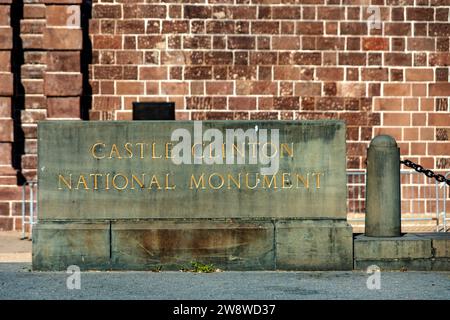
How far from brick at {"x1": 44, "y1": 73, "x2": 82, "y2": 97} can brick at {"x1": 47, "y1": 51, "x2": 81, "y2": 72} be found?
0.34 feet

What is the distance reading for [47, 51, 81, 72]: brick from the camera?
44.9 ft

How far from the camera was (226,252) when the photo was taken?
8.83m

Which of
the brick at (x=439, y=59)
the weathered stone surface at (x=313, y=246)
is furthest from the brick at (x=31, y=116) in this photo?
the brick at (x=439, y=59)

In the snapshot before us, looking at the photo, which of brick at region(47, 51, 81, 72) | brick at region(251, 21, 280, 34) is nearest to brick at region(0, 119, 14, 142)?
brick at region(47, 51, 81, 72)

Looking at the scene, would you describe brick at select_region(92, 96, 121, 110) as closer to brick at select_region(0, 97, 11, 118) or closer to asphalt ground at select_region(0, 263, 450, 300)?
brick at select_region(0, 97, 11, 118)

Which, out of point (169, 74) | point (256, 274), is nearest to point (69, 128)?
point (256, 274)

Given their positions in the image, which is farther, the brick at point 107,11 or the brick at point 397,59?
the brick at point 397,59

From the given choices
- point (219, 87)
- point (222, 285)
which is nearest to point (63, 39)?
point (219, 87)

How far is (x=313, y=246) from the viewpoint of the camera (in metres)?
8.91

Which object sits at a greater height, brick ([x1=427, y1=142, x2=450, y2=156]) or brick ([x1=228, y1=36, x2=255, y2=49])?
brick ([x1=228, y1=36, x2=255, y2=49])

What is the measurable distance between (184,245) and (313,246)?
141 centimetres

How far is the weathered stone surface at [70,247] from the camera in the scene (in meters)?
8.84

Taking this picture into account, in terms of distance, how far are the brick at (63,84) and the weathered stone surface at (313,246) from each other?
598 cm

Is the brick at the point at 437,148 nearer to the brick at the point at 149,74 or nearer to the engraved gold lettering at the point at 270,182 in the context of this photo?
the brick at the point at 149,74
